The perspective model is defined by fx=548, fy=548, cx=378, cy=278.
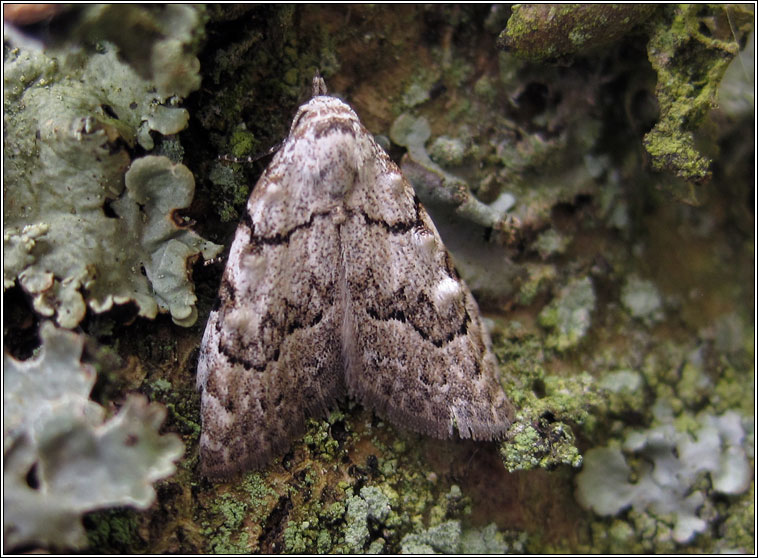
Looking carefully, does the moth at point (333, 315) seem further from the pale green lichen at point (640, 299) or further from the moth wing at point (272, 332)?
the pale green lichen at point (640, 299)

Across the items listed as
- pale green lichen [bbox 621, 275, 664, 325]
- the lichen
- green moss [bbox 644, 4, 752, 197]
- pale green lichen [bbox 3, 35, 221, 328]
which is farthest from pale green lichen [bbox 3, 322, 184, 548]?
pale green lichen [bbox 621, 275, 664, 325]

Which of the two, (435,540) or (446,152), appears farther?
(446,152)

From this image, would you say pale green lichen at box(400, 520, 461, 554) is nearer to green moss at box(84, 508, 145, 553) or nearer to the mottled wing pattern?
the mottled wing pattern

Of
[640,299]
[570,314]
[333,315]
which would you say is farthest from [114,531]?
[640,299]

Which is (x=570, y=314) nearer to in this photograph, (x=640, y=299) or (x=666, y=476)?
(x=640, y=299)

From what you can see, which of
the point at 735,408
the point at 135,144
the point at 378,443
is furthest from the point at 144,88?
the point at 735,408

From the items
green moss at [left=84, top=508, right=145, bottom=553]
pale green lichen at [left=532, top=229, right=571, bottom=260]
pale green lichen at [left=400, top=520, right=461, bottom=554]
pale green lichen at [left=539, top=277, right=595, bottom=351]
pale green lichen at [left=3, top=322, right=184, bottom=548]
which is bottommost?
pale green lichen at [left=400, top=520, right=461, bottom=554]

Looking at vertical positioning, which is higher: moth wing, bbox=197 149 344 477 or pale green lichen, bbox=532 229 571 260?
pale green lichen, bbox=532 229 571 260
